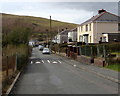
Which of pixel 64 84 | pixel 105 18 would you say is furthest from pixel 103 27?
pixel 64 84

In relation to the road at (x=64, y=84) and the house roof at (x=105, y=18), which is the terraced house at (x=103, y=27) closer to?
the house roof at (x=105, y=18)

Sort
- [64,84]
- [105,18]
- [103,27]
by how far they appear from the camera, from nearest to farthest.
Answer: [64,84], [103,27], [105,18]

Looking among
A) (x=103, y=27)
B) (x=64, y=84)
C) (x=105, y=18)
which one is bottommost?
(x=64, y=84)

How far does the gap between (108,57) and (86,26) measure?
120ft

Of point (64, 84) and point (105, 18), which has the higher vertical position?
point (105, 18)

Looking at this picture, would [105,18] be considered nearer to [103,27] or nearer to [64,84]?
[103,27]

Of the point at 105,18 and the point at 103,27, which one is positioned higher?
the point at 105,18

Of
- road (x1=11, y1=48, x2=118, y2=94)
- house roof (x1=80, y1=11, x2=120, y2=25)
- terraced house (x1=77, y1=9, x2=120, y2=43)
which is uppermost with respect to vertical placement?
house roof (x1=80, y1=11, x2=120, y2=25)

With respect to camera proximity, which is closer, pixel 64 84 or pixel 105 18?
pixel 64 84

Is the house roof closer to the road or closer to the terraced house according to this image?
the terraced house

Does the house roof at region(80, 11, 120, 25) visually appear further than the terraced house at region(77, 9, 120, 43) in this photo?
Yes

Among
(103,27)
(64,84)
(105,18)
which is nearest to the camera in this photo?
(64,84)

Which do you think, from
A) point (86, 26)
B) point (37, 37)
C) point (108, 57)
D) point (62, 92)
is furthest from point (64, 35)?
point (62, 92)

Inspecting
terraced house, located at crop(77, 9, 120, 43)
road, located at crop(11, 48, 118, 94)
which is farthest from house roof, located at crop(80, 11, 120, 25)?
road, located at crop(11, 48, 118, 94)
